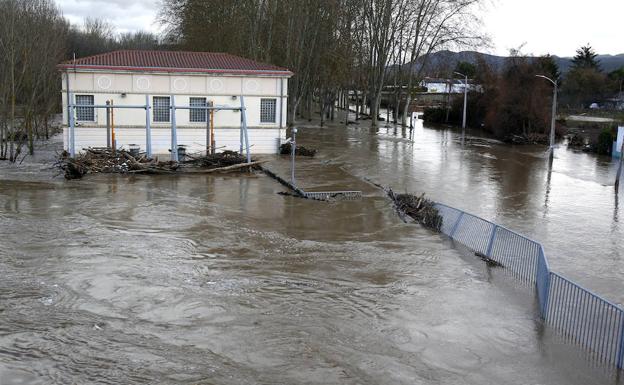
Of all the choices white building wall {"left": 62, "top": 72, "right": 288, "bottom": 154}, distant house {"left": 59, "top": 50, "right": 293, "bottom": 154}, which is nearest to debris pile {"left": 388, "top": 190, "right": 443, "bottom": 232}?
distant house {"left": 59, "top": 50, "right": 293, "bottom": 154}

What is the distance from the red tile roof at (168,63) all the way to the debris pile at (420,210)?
13766 millimetres

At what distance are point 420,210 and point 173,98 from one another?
15603 mm

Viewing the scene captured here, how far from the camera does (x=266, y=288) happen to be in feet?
39.9

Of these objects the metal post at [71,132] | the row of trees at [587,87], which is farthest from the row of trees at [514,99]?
the metal post at [71,132]

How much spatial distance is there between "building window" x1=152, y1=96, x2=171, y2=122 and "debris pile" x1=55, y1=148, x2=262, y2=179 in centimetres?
425

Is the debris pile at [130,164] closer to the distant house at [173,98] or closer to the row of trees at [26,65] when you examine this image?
the distant house at [173,98]

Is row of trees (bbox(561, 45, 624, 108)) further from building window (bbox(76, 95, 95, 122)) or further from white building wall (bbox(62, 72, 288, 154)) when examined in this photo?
building window (bbox(76, 95, 95, 122))

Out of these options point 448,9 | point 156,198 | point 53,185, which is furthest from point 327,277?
point 448,9

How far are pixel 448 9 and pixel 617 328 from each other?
5551 centimetres

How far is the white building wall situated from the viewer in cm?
3064

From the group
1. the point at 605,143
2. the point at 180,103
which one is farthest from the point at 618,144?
the point at 180,103

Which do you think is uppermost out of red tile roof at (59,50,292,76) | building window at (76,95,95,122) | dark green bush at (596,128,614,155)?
red tile roof at (59,50,292,76)

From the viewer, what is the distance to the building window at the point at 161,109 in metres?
31.7

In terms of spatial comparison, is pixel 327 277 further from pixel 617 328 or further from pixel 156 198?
pixel 156 198
